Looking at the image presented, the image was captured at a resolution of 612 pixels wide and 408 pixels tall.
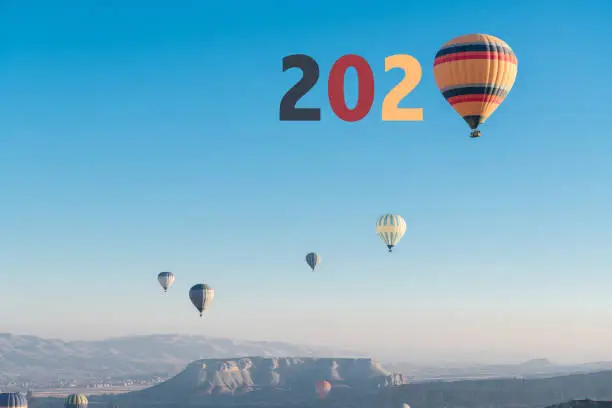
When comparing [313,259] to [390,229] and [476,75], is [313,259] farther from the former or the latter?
[476,75]

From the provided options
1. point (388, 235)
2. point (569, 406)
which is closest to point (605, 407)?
point (569, 406)

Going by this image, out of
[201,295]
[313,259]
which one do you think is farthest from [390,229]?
[201,295]

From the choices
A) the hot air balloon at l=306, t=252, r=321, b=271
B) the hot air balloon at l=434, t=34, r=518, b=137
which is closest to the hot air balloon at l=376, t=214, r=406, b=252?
the hot air balloon at l=306, t=252, r=321, b=271

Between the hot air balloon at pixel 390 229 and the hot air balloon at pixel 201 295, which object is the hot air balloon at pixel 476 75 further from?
the hot air balloon at pixel 201 295

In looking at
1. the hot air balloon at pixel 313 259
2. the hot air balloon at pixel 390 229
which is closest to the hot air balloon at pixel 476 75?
the hot air balloon at pixel 390 229

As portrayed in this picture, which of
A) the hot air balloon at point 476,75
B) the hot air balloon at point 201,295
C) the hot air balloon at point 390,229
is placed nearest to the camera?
the hot air balloon at point 476,75
